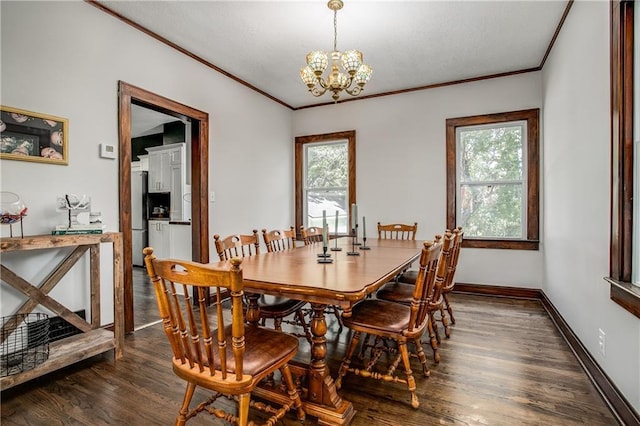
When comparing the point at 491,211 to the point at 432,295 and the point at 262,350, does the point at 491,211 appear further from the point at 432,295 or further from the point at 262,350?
the point at 262,350

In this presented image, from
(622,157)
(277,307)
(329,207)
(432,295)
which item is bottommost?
(277,307)

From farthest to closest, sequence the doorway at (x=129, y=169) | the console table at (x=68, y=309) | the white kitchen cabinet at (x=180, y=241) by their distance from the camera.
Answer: the white kitchen cabinet at (x=180, y=241)
the doorway at (x=129, y=169)
the console table at (x=68, y=309)

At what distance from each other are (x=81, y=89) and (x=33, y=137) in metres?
0.54

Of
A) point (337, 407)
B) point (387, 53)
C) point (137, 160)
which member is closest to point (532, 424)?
point (337, 407)

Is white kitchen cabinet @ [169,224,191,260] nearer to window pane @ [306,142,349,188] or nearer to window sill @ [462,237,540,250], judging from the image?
window pane @ [306,142,349,188]

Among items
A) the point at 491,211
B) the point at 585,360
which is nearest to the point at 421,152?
the point at 491,211

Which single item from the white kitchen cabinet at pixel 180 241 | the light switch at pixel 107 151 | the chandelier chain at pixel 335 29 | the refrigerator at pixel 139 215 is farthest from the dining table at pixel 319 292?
the refrigerator at pixel 139 215

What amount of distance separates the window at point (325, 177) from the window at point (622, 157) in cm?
337

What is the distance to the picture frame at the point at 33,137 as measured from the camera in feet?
7.18

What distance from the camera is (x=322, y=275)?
1.74 metres

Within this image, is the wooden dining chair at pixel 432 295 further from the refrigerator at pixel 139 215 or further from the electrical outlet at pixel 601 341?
the refrigerator at pixel 139 215

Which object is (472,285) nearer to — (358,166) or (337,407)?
(358,166)

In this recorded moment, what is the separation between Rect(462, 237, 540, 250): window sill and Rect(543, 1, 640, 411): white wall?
1.82 feet

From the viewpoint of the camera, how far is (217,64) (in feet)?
12.4
